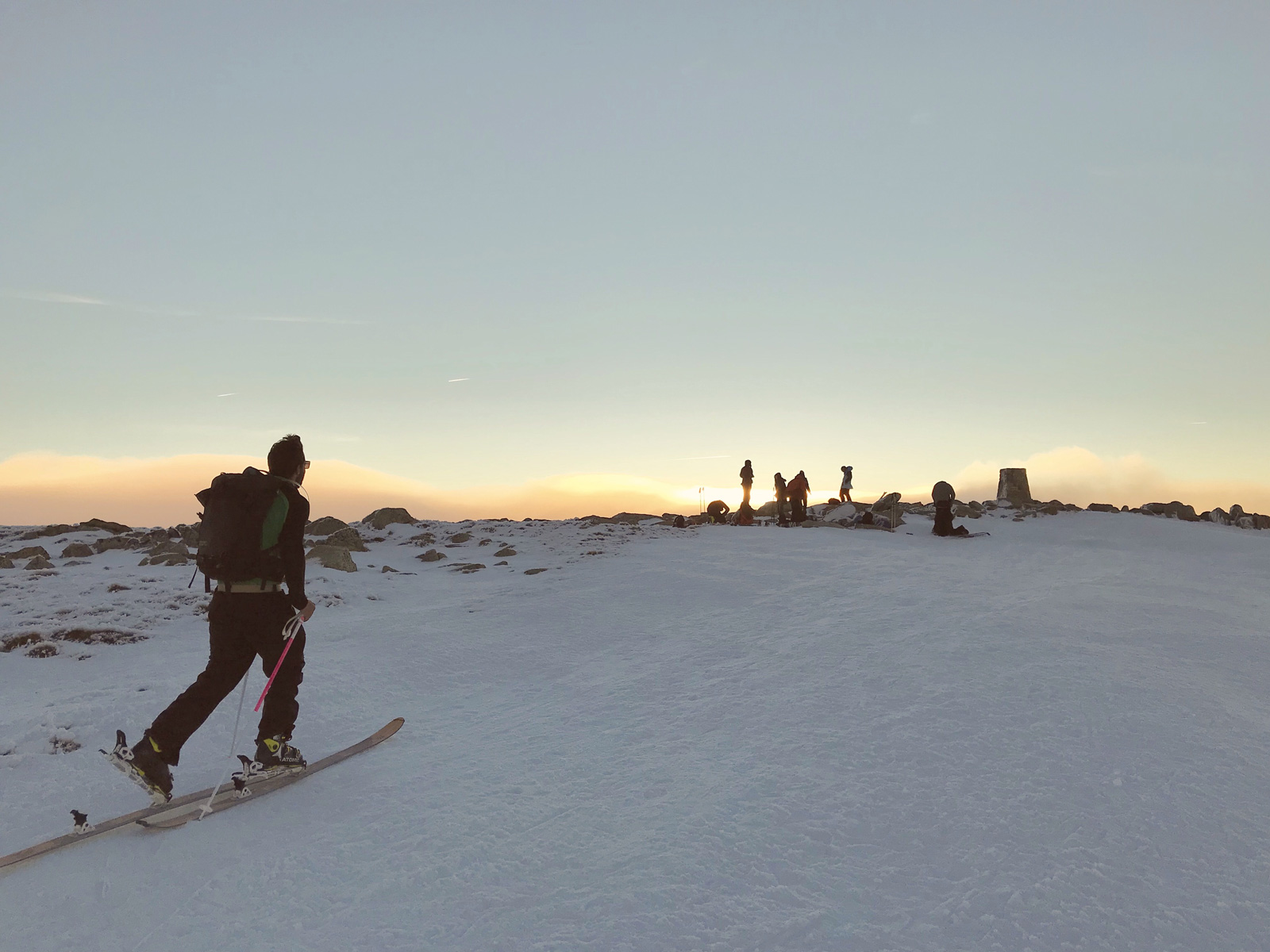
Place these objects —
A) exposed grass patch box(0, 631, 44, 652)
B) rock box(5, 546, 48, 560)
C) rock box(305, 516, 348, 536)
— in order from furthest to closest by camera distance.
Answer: rock box(305, 516, 348, 536) < rock box(5, 546, 48, 560) < exposed grass patch box(0, 631, 44, 652)

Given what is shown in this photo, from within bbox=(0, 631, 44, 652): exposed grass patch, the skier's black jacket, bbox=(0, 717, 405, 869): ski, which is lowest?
bbox=(0, 717, 405, 869): ski

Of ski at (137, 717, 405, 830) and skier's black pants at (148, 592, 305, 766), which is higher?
skier's black pants at (148, 592, 305, 766)

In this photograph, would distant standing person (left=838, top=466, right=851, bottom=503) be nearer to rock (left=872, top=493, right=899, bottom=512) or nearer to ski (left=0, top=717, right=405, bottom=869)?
rock (left=872, top=493, right=899, bottom=512)

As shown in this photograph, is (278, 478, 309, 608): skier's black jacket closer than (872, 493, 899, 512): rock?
Yes

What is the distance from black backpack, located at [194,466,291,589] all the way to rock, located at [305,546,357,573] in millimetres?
10633

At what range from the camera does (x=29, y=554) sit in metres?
16.5

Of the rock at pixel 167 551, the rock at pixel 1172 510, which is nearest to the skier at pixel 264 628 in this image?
the rock at pixel 167 551

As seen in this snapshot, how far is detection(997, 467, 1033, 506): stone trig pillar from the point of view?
31652 millimetres

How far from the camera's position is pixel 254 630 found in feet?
16.8

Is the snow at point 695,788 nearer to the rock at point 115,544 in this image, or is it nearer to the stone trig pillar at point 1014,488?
the rock at point 115,544

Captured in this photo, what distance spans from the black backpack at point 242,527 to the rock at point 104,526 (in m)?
20.8

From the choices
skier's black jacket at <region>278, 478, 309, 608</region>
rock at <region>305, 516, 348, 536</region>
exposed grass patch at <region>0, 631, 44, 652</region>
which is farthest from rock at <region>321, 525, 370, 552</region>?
skier's black jacket at <region>278, 478, 309, 608</region>

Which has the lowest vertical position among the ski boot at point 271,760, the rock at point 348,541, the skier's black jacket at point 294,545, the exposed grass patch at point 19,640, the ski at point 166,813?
the ski at point 166,813

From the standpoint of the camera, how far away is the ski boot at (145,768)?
478cm
